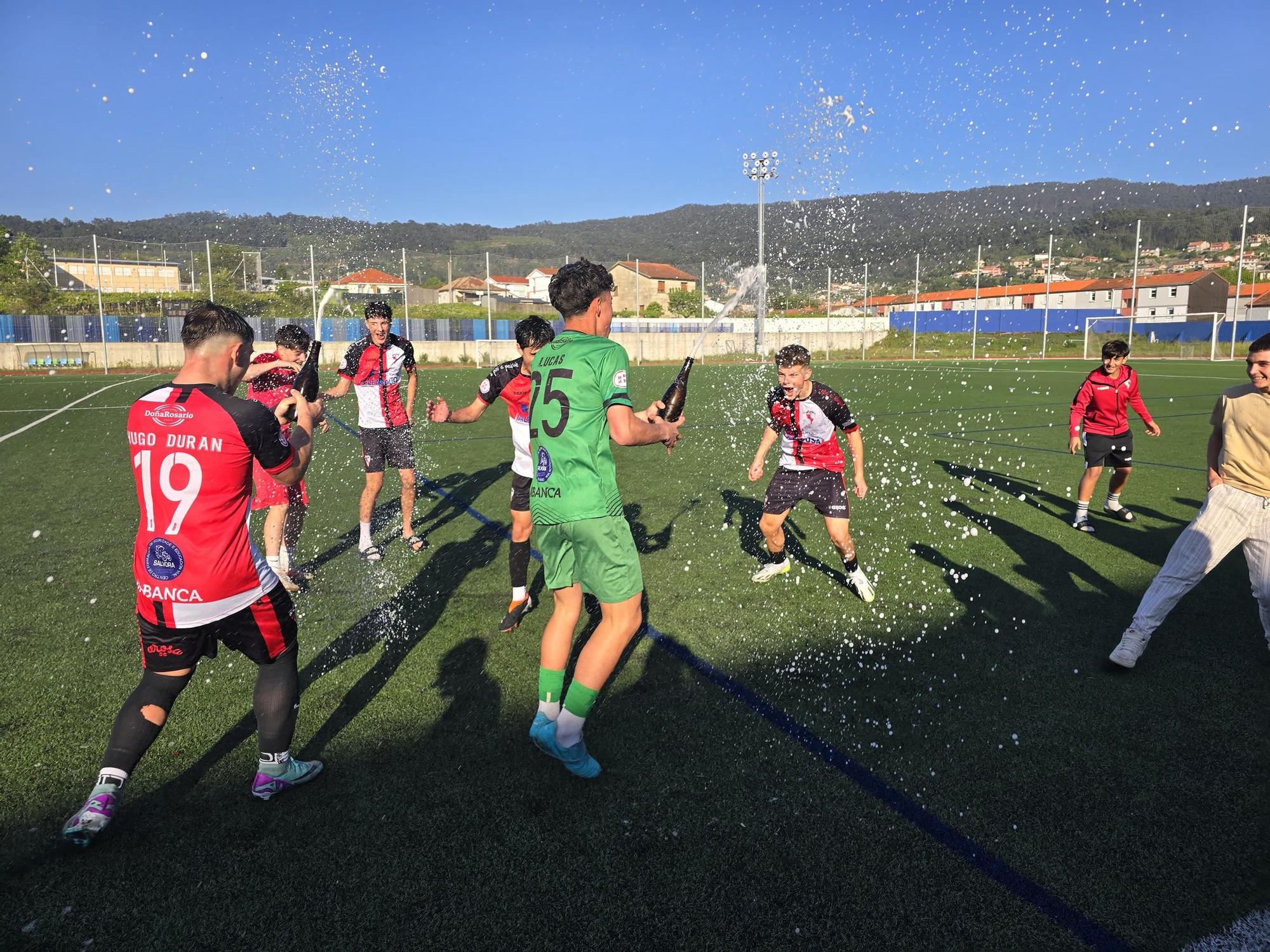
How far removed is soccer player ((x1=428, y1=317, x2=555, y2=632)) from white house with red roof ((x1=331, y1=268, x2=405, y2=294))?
116 ft

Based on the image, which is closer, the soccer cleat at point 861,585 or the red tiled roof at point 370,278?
the soccer cleat at point 861,585

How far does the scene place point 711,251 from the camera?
5681 cm

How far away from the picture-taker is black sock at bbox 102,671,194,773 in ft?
10.1

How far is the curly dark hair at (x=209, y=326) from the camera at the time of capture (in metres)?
2.96

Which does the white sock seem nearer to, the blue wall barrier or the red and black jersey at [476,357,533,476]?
the red and black jersey at [476,357,533,476]

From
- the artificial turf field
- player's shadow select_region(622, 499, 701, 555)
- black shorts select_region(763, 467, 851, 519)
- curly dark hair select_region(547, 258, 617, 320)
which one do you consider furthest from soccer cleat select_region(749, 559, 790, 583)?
curly dark hair select_region(547, 258, 617, 320)

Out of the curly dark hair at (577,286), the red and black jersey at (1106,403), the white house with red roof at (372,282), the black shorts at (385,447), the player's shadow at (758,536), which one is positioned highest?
the white house with red roof at (372,282)

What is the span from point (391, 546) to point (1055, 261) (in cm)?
5343

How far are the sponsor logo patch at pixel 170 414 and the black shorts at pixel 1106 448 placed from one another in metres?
8.54

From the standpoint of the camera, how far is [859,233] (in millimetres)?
60938

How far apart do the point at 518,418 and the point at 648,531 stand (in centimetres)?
262

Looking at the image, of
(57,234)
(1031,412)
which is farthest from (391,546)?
(57,234)

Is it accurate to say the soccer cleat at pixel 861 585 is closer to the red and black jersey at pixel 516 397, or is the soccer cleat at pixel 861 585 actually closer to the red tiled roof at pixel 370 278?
the red and black jersey at pixel 516 397

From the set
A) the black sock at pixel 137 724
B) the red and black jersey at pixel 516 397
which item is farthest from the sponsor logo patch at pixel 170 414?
the red and black jersey at pixel 516 397
